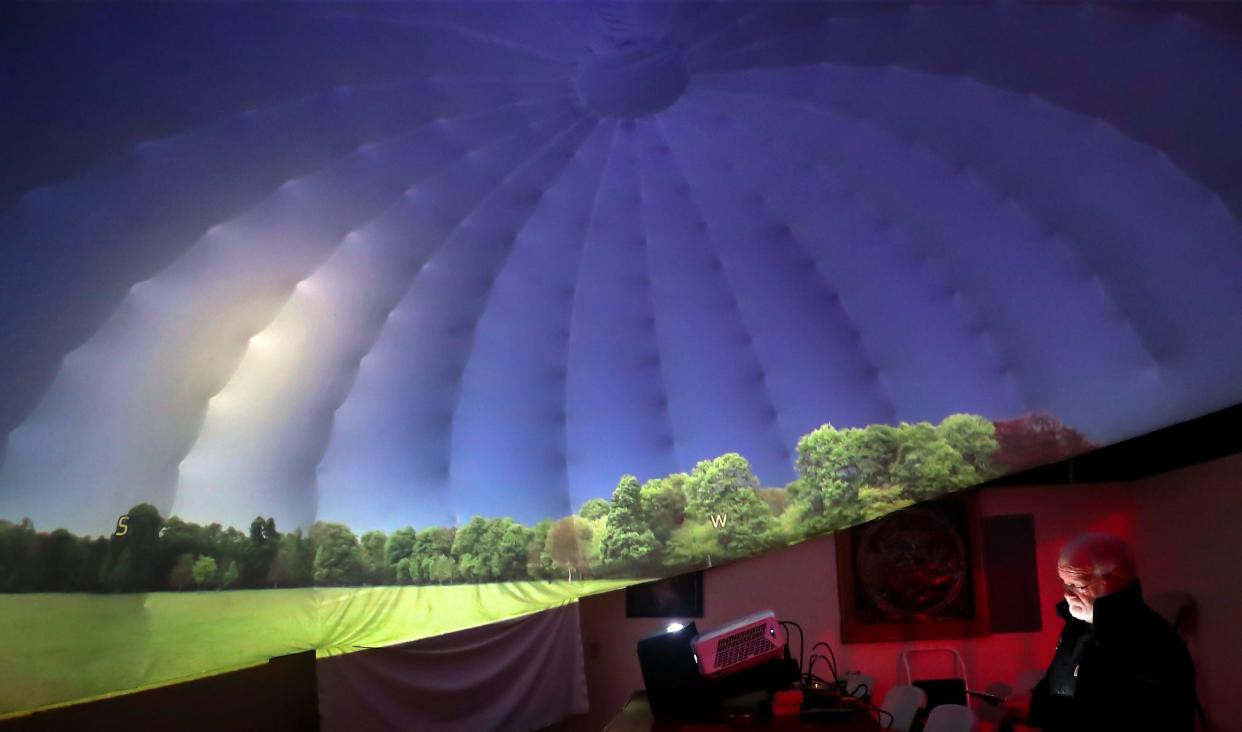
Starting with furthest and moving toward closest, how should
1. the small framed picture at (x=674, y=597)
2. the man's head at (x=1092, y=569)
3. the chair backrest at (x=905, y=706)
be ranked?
the small framed picture at (x=674, y=597)
the chair backrest at (x=905, y=706)
the man's head at (x=1092, y=569)

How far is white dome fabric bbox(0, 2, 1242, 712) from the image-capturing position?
231cm

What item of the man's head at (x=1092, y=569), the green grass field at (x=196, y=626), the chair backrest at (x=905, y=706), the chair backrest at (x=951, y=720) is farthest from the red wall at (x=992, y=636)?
the man's head at (x=1092, y=569)

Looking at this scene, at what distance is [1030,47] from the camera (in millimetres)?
2508

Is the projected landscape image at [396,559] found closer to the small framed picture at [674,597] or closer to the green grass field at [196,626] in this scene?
the green grass field at [196,626]

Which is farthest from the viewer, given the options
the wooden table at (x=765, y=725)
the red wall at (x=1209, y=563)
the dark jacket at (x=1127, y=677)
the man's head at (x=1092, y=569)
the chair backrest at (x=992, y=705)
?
the red wall at (x=1209, y=563)

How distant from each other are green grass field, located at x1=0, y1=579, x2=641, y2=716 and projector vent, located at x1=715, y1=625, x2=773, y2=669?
0.62 m

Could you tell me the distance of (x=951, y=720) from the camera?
132 inches

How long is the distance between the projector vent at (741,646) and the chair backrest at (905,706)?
121 cm

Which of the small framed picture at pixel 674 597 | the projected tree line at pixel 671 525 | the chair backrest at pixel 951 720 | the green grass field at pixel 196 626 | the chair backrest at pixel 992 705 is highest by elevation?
the projected tree line at pixel 671 525

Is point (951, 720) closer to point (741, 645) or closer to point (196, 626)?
point (741, 645)

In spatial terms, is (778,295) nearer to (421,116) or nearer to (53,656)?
(421,116)

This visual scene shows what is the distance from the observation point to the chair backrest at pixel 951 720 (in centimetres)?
326

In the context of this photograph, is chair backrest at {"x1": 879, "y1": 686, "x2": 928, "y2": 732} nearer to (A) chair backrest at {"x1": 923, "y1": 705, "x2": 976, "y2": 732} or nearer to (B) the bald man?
(A) chair backrest at {"x1": 923, "y1": 705, "x2": 976, "y2": 732}

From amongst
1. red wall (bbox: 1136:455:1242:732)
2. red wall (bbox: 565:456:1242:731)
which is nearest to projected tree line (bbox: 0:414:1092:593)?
red wall (bbox: 565:456:1242:731)
